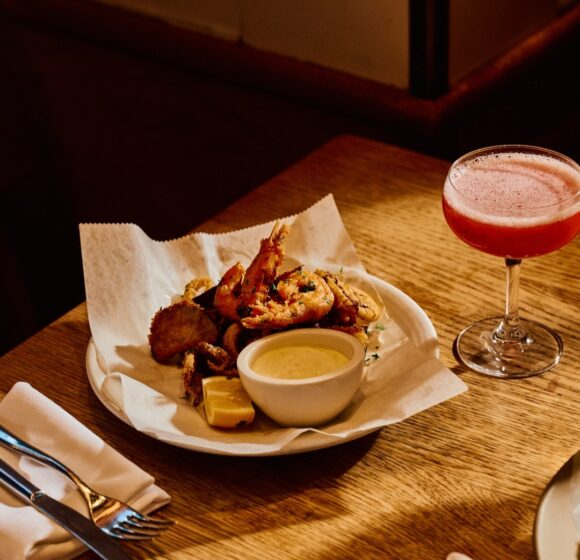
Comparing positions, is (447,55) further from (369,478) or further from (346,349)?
(369,478)

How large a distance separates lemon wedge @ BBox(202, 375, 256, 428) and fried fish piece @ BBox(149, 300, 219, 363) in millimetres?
101

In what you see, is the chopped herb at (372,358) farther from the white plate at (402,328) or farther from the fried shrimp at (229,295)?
the fried shrimp at (229,295)

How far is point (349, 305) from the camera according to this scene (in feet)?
4.94

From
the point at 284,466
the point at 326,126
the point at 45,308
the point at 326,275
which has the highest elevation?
the point at 326,275

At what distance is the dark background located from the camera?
259cm

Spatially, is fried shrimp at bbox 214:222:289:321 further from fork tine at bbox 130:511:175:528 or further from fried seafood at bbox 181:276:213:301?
fork tine at bbox 130:511:175:528

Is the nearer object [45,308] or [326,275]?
[326,275]

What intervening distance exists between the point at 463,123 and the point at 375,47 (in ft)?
1.27

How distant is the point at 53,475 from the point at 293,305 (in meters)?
0.45

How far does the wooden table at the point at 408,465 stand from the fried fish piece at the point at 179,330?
0.45 ft

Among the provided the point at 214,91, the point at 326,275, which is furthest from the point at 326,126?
the point at 326,275

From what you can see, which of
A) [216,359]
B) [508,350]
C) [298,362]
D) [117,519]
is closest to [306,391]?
[298,362]

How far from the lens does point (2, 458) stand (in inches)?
52.7

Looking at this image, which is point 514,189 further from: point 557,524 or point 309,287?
point 557,524
